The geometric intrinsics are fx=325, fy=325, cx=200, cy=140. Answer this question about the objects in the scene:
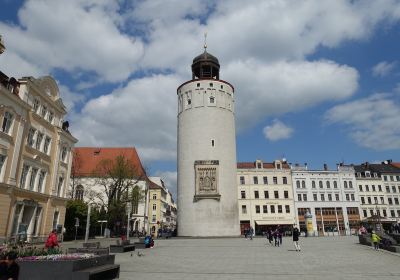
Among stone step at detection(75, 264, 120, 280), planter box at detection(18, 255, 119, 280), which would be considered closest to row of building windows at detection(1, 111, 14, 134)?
stone step at detection(75, 264, 120, 280)

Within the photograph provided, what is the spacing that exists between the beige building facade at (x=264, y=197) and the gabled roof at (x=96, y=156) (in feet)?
73.3

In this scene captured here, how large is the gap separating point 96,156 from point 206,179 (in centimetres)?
3665

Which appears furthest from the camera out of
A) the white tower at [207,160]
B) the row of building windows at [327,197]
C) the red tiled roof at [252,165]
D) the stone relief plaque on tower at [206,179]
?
the red tiled roof at [252,165]

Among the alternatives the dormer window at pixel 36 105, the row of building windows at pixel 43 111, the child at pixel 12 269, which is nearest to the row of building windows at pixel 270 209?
the row of building windows at pixel 43 111

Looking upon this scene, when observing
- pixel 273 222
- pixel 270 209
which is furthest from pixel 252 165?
pixel 273 222

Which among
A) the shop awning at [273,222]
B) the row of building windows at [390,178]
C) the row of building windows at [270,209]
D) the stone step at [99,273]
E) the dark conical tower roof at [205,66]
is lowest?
the stone step at [99,273]

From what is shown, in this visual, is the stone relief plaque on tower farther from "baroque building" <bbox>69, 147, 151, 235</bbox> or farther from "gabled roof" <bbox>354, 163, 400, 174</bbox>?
"gabled roof" <bbox>354, 163, 400, 174</bbox>

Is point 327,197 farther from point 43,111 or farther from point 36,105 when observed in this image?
point 36,105

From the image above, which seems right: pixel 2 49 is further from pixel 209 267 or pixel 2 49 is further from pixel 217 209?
pixel 217 209

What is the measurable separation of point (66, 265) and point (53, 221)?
28.7 metres

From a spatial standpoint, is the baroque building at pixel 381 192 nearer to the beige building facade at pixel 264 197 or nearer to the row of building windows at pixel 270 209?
the beige building facade at pixel 264 197

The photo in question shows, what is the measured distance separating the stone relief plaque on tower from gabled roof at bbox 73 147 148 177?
26.3 metres

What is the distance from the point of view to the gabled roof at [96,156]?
70.1 m

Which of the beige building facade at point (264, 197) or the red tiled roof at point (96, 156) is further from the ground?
the red tiled roof at point (96, 156)
